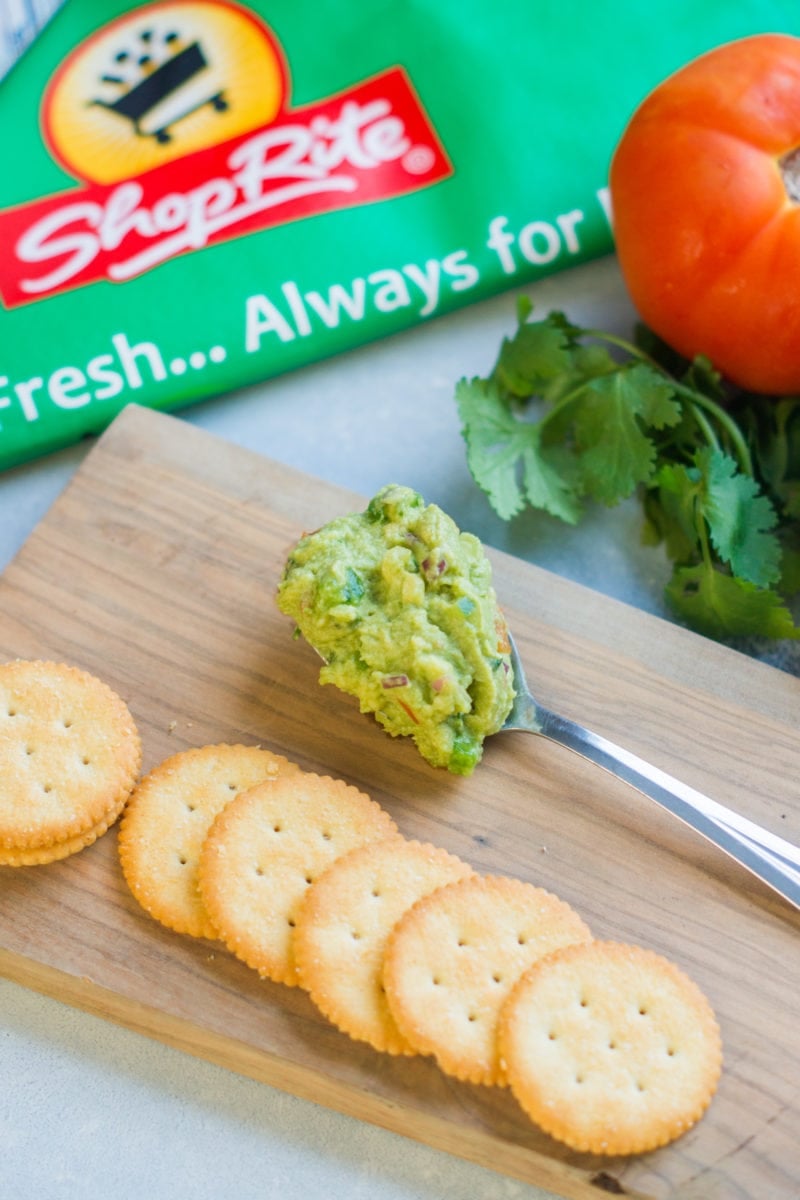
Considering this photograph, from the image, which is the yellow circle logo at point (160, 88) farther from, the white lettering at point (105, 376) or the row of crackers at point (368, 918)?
the row of crackers at point (368, 918)

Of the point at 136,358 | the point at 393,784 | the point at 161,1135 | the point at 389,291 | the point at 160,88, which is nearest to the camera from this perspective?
the point at 161,1135

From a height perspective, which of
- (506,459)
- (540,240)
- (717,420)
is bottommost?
(717,420)

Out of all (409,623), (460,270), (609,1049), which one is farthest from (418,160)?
(609,1049)

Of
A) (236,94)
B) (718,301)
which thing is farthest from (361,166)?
(718,301)

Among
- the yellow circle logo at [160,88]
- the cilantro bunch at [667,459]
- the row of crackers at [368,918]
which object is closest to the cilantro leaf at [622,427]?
the cilantro bunch at [667,459]

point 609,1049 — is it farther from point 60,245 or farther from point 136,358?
point 60,245

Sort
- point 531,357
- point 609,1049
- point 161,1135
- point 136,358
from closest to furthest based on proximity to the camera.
→ point 609,1049, point 161,1135, point 531,357, point 136,358
